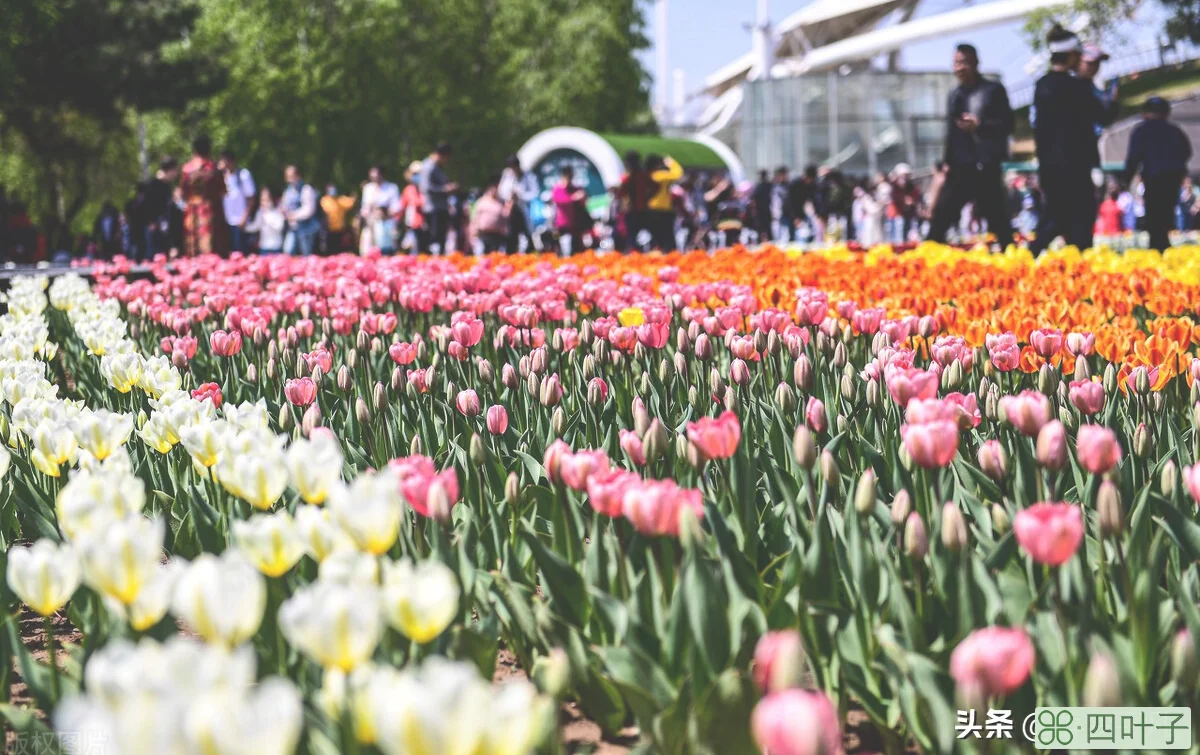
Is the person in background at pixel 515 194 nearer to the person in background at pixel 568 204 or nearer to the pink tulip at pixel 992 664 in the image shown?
the person in background at pixel 568 204

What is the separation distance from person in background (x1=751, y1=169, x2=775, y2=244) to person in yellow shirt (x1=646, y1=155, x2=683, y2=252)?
27.5 ft

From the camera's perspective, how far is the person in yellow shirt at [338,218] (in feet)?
57.3

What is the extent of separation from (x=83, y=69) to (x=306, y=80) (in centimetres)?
968

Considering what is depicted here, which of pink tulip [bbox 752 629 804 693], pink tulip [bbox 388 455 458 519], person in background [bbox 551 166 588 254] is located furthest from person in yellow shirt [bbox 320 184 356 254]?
pink tulip [bbox 752 629 804 693]

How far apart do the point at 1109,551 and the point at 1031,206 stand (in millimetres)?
23055

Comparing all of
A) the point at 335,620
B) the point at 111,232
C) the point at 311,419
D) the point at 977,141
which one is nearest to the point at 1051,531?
the point at 335,620

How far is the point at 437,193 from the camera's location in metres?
15.3

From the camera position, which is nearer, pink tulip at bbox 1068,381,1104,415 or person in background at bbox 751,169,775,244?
pink tulip at bbox 1068,381,1104,415

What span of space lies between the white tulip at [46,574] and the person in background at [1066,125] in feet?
28.7

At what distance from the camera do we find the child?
16672 millimetres

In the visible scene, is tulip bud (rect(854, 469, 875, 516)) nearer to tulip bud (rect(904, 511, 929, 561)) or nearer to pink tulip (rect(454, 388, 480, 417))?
tulip bud (rect(904, 511, 929, 561))

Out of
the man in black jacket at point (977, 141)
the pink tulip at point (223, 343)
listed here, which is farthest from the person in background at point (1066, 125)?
the pink tulip at point (223, 343)

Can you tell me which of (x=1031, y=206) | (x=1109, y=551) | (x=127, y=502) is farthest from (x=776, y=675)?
(x=1031, y=206)

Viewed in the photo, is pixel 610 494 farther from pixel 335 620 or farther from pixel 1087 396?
pixel 1087 396
